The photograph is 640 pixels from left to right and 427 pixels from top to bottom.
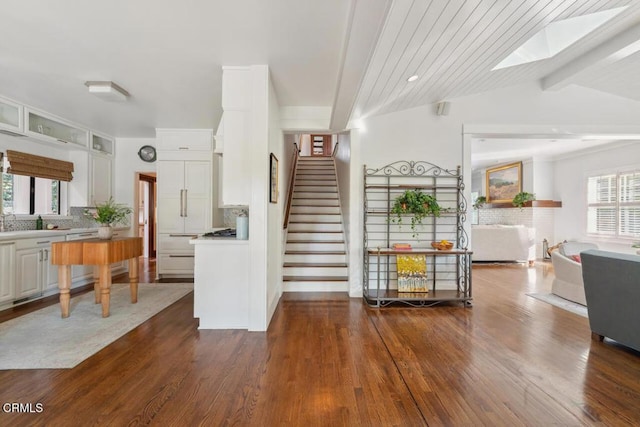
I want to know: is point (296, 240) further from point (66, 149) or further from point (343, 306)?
point (66, 149)

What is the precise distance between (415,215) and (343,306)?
5.32 feet

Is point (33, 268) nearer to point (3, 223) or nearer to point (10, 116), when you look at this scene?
point (3, 223)

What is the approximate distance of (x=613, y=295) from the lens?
2619 millimetres

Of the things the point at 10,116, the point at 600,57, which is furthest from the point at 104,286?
the point at 600,57

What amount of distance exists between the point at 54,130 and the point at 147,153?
141cm

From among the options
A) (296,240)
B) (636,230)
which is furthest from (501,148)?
(296,240)

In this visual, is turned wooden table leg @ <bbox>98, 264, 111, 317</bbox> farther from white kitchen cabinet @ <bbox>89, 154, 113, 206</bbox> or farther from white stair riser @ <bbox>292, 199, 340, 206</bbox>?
white stair riser @ <bbox>292, 199, 340, 206</bbox>

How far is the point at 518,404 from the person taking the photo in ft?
6.07

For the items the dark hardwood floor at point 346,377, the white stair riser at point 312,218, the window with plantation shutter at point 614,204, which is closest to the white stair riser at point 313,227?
the white stair riser at point 312,218

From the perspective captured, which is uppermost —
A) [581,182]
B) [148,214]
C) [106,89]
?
[106,89]

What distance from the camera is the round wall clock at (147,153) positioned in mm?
5660

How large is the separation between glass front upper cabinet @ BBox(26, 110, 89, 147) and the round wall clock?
84 cm

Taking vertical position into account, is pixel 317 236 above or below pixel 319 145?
below

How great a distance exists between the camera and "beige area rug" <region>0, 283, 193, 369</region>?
2383 millimetres
